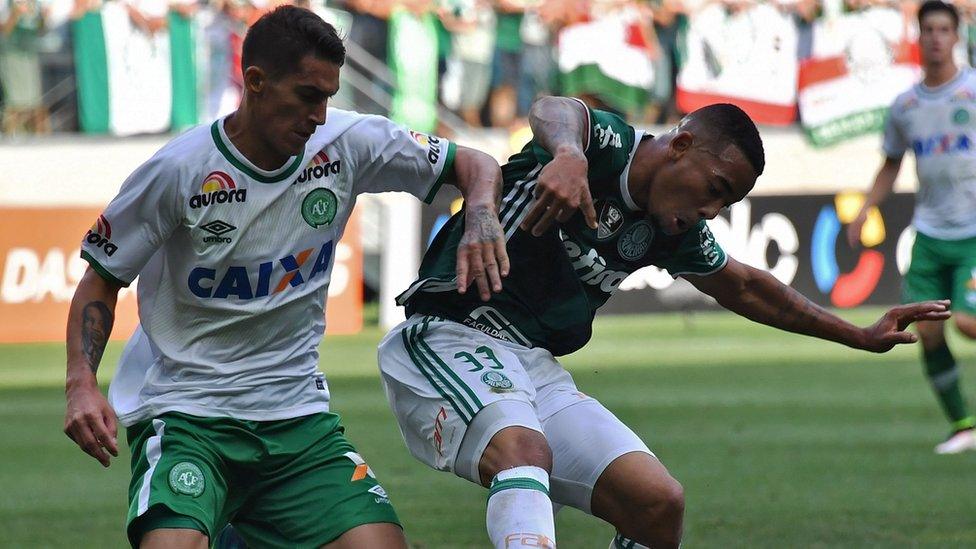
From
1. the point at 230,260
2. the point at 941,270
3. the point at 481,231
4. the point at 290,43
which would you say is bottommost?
the point at 941,270

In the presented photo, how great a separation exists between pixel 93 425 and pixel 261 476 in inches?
28.1

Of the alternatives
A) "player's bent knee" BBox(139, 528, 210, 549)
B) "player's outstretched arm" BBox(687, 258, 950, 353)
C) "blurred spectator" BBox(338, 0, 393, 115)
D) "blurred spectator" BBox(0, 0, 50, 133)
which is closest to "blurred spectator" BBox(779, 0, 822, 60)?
"blurred spectator" BBox(338, 0, 393, 115)

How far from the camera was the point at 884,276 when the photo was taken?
2016cm

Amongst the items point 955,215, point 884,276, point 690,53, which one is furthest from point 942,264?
point 690,53

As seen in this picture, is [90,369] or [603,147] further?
[603,147]

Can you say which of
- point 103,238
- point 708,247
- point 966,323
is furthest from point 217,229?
point 966,323

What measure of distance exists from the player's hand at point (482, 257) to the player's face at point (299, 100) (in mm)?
549

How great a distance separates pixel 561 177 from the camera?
4.44 metres

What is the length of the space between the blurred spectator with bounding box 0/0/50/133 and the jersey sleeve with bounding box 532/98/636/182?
16987 millimetres

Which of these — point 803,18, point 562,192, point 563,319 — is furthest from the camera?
point 803,18

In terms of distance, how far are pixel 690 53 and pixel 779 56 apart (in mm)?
1378

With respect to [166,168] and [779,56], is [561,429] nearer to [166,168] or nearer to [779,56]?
[166,168]

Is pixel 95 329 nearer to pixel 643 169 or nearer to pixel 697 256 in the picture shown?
pixel 643 169

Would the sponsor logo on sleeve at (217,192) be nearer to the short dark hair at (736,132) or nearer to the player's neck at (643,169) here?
the player's neck at (643,169)
